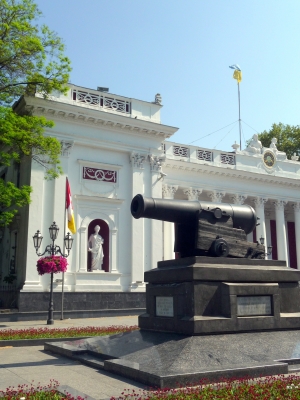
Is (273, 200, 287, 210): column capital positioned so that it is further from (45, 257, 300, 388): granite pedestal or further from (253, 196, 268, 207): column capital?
(45, 257, 300, 388): granite pedestal

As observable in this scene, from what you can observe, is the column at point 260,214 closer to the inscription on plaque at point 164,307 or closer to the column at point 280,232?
the column at point 280,232

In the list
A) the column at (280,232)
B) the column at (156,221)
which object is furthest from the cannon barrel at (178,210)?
the column at (280,232)

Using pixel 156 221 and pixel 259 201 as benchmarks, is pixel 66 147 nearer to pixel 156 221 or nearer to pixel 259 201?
pixel 156 221

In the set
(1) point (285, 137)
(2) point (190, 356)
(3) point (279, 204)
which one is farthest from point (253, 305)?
(1) point (285, 137)

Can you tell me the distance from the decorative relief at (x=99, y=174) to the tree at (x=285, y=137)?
26.6 m

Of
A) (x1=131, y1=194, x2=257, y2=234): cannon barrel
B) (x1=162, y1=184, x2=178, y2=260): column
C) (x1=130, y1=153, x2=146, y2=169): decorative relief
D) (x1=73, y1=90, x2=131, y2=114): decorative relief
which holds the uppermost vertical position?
(x1=73, y1=90, x2=131, y2=114): decorative relief

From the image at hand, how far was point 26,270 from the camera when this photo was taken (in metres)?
21.4

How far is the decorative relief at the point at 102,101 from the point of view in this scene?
80.1 ft

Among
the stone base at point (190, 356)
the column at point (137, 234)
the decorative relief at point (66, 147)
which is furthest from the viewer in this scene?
the column at point (137, 234)

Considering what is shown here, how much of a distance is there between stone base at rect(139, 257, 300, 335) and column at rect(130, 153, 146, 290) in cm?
1509

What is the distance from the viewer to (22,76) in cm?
1902

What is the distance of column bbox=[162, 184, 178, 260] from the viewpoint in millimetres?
27953

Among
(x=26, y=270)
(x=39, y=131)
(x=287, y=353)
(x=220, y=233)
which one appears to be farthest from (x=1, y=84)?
(x=287, y=353)

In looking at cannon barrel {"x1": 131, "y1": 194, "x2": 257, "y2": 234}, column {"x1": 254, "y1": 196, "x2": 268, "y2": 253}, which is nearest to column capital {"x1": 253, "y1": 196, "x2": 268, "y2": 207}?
column {"x1": 254, "y1": 196, "x2": 268, "y2": 253}
